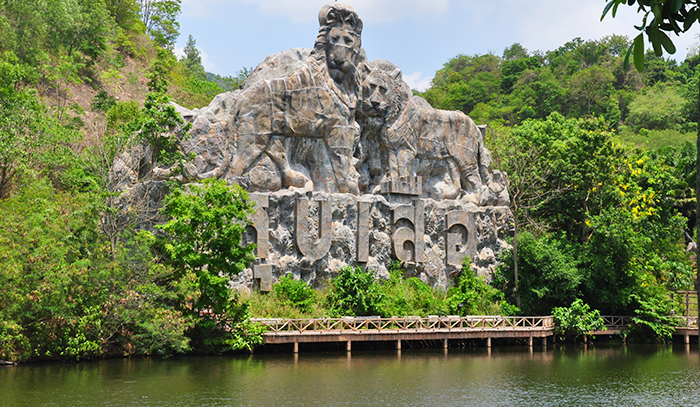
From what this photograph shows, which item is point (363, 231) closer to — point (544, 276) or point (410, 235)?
point (410, 235)

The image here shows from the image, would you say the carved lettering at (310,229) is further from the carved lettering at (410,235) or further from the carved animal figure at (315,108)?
the carved lettering at (410,235)

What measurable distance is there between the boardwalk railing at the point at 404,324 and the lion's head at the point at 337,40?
10.2m

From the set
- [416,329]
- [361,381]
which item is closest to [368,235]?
[416,329]

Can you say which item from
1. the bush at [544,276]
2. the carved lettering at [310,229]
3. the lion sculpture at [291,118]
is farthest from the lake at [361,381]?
the lion sculpture at [291,118]

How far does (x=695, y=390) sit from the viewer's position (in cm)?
1919

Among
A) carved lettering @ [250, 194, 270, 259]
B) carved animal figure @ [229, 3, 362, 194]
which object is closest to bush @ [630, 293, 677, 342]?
carved animal figure @ [229, 3, 362, 194]

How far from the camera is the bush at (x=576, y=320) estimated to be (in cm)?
2944

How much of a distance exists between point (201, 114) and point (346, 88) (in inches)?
247

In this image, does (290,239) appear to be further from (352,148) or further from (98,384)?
(98,384)

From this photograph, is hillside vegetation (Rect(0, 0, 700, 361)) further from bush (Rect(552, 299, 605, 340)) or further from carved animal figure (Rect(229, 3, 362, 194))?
carved animal figure (Rect(229, 3, 362, 194))

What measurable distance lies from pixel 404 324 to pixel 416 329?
1.62 feet

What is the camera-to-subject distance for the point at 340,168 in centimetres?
2952

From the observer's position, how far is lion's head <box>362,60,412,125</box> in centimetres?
3077

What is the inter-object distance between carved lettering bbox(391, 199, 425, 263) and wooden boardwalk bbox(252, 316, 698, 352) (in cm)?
369
